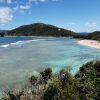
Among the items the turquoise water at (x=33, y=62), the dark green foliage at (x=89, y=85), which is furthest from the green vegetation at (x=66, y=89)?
the turquoise water at (x=33, y=62)

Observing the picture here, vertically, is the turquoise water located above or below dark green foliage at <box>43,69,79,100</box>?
below

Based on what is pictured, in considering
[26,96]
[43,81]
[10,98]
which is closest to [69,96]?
[26,96]

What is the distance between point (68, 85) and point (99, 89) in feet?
9.62

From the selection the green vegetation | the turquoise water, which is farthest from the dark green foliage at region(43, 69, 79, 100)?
the turquoise water

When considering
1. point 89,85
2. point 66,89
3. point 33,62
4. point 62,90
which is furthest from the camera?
point 33,62

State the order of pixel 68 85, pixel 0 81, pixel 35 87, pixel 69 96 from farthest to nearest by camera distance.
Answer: pixel 0 81
pixel 35 87
pixel 68 85
pixel 69 96

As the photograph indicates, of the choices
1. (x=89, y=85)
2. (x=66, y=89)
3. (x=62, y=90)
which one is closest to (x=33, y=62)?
(x=89, y=85)

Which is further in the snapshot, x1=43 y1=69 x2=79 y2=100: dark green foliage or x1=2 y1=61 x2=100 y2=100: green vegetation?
x1=2 y1=61 x2=100 y2=100: green vegetation

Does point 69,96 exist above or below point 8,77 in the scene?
above

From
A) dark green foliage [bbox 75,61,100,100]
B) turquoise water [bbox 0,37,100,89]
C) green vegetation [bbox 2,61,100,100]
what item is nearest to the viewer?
green vegetation [bbox 2,61,100,100]

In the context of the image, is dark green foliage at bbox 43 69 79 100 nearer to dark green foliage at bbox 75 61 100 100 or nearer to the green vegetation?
the green vegetation

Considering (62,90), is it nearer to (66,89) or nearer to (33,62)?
(66,89)

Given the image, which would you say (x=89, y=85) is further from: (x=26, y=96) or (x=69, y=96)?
(x=26, y=96)

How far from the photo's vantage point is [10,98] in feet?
78.6
